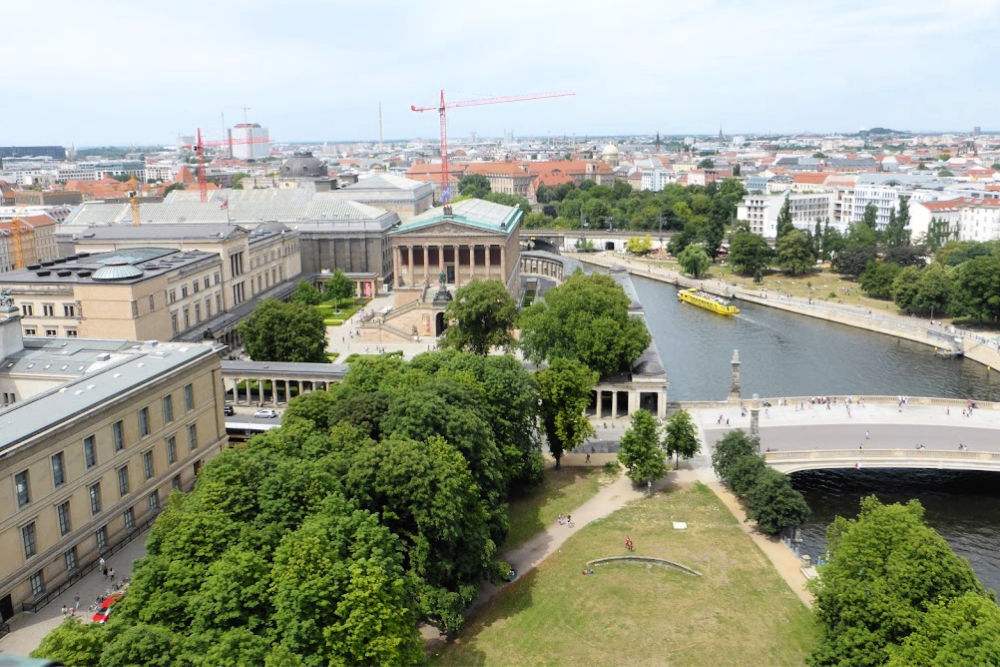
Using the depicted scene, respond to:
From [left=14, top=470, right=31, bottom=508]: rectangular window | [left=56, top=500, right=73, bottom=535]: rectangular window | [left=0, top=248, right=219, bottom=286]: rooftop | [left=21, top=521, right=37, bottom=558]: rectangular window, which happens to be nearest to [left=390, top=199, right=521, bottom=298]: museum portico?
[left=0, top=248, right=219, bottom=286]: rooftop

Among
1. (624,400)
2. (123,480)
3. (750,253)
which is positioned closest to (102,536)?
(123,480)

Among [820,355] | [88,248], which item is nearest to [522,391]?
[820,355]

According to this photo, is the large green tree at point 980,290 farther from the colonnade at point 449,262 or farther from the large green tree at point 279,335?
the large green tree at point 279,335

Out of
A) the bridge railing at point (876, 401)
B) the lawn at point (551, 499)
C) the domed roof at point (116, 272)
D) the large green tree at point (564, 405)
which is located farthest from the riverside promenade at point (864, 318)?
the domed roof at point (116, 272)

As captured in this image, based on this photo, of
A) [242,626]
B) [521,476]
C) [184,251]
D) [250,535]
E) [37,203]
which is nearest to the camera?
[242,626]

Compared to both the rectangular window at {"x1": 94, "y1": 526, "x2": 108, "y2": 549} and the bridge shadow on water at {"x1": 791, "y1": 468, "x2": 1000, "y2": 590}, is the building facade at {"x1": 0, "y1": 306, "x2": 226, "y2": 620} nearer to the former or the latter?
the rectangular window at {"x1": 94, "y1": 526, "x2": 108, "y2": 549}

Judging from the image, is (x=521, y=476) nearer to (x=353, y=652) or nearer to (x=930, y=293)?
(x=353, y=652)
